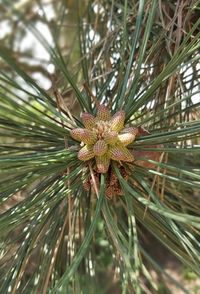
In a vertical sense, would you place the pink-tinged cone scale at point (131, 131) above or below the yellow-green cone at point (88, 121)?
below

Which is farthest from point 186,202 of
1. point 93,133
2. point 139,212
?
point 93,133

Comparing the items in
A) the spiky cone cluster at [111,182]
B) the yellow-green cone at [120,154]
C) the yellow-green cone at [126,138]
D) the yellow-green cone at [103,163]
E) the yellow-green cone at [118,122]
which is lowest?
the spiky cone cluster at [111,182]

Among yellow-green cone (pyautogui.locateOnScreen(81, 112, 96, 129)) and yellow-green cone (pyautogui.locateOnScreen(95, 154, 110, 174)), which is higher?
yellow-green cone (pyautogui.locateOnScreen(81, 112, 96, 129))

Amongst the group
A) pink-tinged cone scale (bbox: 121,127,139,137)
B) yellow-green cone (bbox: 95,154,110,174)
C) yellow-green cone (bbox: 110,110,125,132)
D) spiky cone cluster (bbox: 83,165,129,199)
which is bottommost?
spiky cone cluster (bbox: 83,165,129,199)

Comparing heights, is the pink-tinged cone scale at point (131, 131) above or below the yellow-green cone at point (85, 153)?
above

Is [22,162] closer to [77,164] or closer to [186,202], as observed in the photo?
[77,164]
